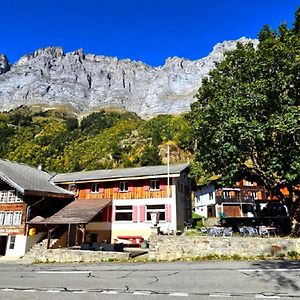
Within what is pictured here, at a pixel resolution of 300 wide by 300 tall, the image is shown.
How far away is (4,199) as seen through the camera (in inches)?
1258

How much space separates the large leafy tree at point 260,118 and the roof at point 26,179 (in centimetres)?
1684

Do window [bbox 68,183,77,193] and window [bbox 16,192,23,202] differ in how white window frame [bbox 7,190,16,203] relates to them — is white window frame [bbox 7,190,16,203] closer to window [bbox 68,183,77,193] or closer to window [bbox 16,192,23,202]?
window [bbox 16,192,23,202]

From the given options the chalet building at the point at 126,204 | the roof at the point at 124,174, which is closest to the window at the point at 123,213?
the chalet building at the point at 126,204

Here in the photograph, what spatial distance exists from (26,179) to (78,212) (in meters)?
7.65

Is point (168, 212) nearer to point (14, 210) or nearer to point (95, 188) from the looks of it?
point (95, 188)

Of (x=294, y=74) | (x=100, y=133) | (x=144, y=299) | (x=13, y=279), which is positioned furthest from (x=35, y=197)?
(x=100, y=133)

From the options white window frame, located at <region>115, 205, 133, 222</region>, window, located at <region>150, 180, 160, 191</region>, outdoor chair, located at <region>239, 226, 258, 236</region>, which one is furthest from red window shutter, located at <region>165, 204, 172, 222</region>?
outdoor chair, located at <region>239, 226, 258, 236</region>

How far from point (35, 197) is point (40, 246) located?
16.9 feet

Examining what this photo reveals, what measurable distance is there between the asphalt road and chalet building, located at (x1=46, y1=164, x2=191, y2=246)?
14257 millimetres

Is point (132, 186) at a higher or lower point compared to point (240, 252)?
higher

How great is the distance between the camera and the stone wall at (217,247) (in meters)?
19.1

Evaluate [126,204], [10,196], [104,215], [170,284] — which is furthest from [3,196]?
[170,284]

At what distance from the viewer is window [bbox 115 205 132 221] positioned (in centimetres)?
3200

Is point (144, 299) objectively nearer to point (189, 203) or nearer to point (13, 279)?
point (13, 279)
